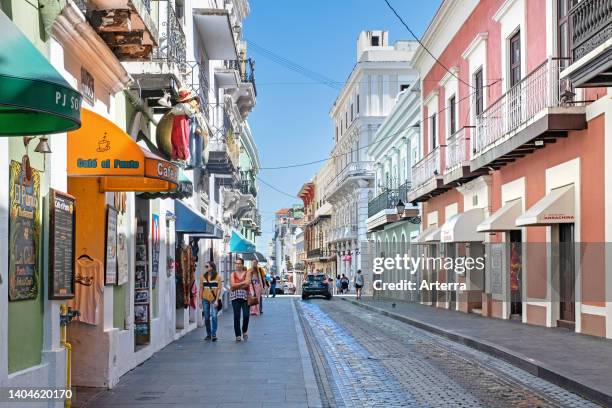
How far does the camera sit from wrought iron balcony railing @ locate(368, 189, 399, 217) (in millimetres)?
42531

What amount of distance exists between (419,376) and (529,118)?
8.24 m

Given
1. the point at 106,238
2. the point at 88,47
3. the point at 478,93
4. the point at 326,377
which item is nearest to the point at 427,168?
the point at 478,93

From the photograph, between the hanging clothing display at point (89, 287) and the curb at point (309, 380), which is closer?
the curb at point (309, 380)

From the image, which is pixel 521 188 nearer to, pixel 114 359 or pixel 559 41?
pixel 559 41

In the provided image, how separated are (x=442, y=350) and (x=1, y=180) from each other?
10993 mm

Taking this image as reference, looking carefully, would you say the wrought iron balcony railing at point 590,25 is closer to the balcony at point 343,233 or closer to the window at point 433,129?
the window at point 433,129

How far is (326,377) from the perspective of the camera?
40.7 ft

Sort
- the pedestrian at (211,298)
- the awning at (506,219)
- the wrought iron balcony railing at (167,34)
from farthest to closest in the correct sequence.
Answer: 1. the awning at (506,219)
2. the pedestrian at (211,298)
3. the wrought iron balcony railing at (167,34)

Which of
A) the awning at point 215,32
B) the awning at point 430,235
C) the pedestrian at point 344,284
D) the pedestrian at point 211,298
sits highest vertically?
the awning at point 215,32

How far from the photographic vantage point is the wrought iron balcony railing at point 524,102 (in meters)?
17.6

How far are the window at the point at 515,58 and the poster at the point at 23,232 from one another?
16.3 metres

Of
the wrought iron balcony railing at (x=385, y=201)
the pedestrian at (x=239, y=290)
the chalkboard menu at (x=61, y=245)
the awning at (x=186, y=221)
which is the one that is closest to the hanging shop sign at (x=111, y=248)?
the chalkboard menu at (x=61, y=245)

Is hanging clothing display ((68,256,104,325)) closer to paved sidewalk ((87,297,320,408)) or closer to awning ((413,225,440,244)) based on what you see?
paved sidewalk ((87,297,320,408))

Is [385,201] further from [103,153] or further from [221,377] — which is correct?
[103,153]
